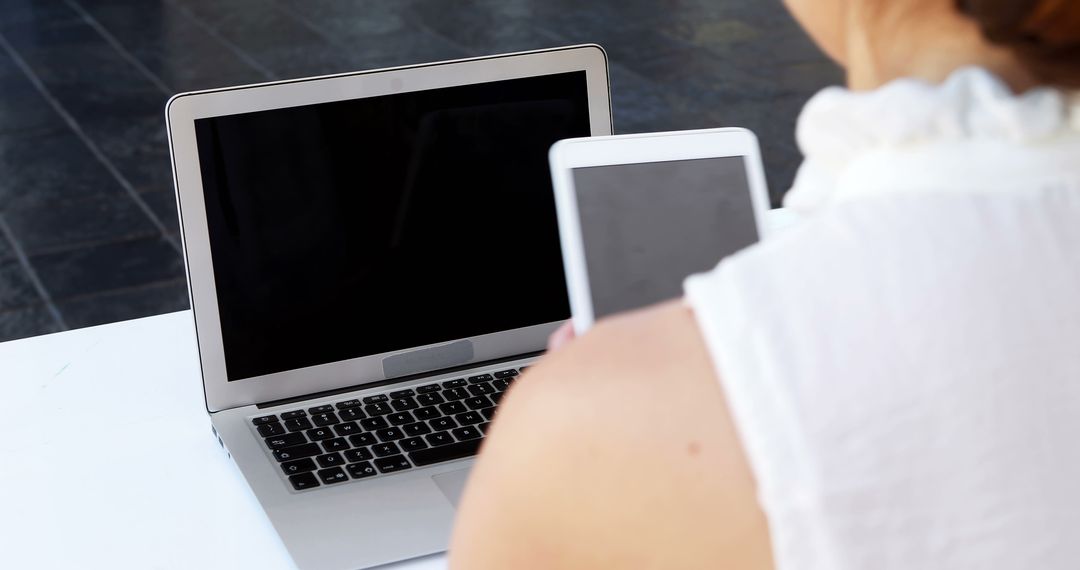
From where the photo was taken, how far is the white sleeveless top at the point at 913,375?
0.39 m

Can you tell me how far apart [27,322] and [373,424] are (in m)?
2.12

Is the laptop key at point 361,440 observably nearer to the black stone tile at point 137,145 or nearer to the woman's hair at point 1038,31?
the woman's hair at point 1038,31

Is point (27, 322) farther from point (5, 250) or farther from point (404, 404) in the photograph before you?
point (404, 404)

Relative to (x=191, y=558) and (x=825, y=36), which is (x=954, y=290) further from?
(x=191, y=558)

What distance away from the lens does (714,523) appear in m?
0.41

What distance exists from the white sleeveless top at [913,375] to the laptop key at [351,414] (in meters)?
0.74

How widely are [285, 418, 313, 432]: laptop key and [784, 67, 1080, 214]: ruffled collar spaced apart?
73 centimetres

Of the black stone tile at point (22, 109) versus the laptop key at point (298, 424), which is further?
the black stone tile at point (22, 109)

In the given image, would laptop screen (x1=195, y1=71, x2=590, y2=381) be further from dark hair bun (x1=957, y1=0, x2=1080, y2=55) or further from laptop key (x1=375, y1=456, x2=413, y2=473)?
dark hair bun (x1=957, y1=0, x2=1080, y2=55)

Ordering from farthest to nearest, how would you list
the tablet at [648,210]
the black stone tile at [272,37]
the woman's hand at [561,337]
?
the black stone tile at [272,37]
the tablet at [648,210]
the woman's hand at [561,337]

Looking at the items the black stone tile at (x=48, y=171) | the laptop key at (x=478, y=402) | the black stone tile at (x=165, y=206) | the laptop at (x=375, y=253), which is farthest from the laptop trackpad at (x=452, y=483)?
the black stone tile at (x=48, y=171)

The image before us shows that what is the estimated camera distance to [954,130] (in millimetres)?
447

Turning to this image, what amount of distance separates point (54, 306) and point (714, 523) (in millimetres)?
2870

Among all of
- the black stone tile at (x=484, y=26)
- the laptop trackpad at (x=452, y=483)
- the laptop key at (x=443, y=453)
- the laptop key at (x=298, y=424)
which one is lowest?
the laptop trackpad at (x=452, y=483)
